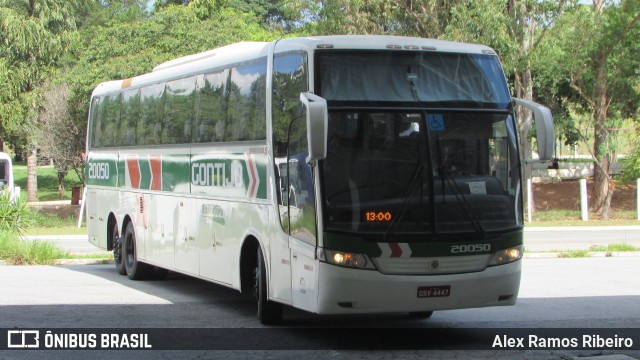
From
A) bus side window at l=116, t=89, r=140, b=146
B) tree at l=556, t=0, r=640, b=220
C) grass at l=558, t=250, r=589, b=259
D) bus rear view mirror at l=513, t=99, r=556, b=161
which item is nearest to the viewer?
bus rear view mirror at l=513, t=99, r=556, b=161

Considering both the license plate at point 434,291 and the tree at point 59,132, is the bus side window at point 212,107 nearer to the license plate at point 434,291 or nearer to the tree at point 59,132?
the license plate at point 434,291

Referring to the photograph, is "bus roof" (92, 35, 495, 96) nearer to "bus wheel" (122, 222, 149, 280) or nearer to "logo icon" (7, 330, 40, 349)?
"bus wheel" (122, 222, 149, 280)

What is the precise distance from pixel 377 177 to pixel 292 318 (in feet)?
10.6

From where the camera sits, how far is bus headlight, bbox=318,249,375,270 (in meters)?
9.79

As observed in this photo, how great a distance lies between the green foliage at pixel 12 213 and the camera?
2512 cm

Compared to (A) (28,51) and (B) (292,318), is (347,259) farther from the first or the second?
(A) (28,51)

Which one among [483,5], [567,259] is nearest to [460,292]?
[567,259]

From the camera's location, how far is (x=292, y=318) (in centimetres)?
1255

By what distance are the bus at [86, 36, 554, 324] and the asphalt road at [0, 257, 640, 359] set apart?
Answer: 1.53ft

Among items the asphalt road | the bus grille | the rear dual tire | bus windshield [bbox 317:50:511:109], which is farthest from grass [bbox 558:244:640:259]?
the bus grille

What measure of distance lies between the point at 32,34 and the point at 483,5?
28784 mm

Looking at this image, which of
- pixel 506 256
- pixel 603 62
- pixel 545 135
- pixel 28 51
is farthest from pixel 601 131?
pixel 28 51

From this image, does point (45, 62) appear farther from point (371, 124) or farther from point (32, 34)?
point (371, 124)

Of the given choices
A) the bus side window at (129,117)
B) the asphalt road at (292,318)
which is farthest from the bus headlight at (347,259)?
the bus side window at (129,117)
